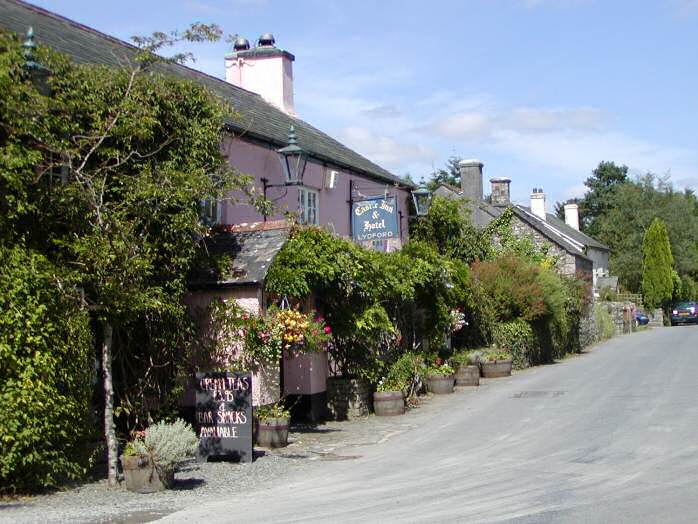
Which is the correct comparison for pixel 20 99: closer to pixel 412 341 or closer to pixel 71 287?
pixel 71 287

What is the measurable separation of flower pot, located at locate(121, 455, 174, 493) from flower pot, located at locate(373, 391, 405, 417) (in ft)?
23.7

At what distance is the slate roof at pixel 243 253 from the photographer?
12.7m

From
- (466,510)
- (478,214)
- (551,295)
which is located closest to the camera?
(466,510)

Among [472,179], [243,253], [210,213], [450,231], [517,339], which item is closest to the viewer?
[243,253]

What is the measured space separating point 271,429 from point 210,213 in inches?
158

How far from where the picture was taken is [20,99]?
9.66m

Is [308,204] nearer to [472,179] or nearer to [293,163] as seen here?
[293,163]

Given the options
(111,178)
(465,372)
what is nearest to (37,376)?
(111,178)

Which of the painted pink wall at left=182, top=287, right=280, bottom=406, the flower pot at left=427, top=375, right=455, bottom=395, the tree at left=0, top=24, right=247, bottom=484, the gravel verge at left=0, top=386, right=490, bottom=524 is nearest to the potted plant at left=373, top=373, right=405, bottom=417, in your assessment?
the gravel verge at left=0, top=386, right=490, bottom=524

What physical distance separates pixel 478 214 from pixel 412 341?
21.6 meters

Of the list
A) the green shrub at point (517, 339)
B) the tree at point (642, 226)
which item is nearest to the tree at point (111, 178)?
the green shrub at point (517, 339)

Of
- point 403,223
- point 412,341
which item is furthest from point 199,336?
point 403,223

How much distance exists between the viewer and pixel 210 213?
1445cm

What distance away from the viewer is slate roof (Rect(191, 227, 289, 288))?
1267 centimetres
